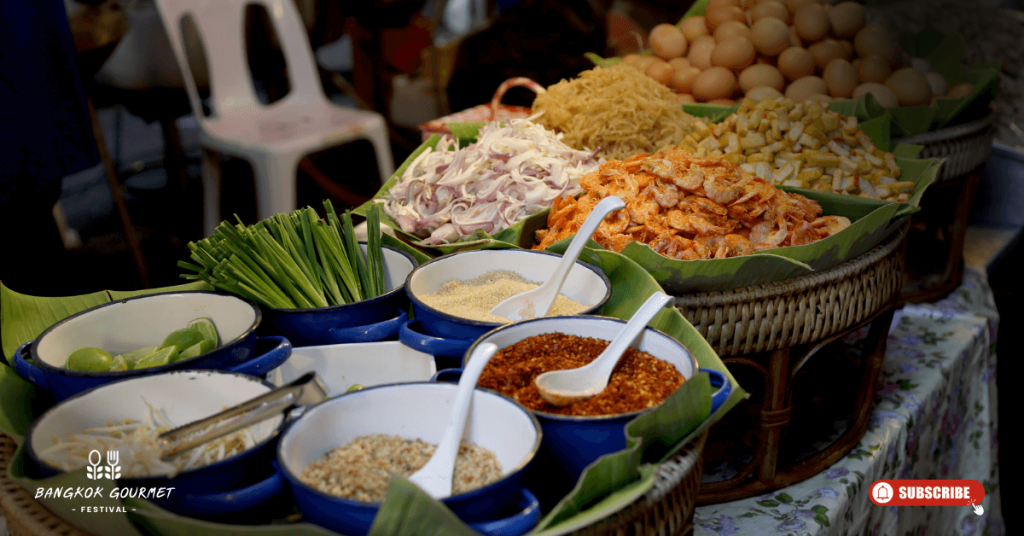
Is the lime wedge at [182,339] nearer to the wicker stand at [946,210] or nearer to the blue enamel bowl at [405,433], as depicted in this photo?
the blue enamel bowl at [405,433]

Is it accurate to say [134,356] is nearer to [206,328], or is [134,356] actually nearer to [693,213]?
[206,328]

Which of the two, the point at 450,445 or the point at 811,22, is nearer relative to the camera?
the point at 450,445

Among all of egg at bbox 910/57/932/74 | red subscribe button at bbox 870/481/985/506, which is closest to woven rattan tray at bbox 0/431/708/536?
red subscribe button at bbox 870/481/985/506

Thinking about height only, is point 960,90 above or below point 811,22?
below

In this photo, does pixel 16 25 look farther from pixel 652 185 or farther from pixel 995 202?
pixel 995 202

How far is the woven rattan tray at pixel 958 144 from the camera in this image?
1758 mm

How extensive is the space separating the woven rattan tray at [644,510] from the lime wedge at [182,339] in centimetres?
21

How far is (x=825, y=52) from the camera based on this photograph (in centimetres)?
204

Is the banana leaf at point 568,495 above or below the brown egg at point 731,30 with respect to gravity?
below

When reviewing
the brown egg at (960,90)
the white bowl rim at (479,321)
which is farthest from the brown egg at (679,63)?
the white bowl rim at (479,321)

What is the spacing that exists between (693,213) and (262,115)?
109 inches

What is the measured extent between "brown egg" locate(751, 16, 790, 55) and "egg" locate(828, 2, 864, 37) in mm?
175

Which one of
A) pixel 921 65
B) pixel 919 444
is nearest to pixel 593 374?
pixel 919 444

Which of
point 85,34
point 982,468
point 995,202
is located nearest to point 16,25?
point 85,34
